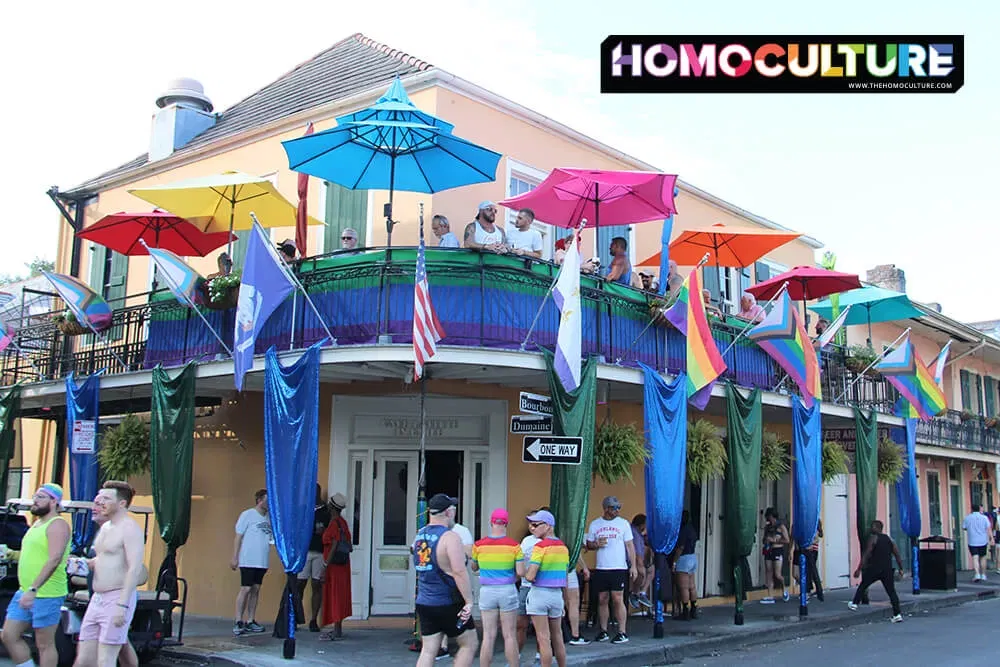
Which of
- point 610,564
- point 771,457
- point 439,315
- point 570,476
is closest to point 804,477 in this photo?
point 771,457

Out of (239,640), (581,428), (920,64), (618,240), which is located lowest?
(239,640)

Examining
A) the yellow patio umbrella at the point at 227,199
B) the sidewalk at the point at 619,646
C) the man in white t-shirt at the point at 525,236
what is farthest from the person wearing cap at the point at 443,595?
the yellow patio umbrella at the point at 227,199

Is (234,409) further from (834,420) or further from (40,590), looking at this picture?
(834,420)

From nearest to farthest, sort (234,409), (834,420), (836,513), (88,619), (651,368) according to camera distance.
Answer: (88,619) → (651,368) → (234,409) → (834,420) → (836,513)

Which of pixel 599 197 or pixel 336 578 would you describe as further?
pixel 599 197

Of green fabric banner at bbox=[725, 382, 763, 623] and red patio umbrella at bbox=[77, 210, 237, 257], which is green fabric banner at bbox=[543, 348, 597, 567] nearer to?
green fabric banner at bbox=[725, 382, 763, 623]

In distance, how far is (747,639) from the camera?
1277 centimetres

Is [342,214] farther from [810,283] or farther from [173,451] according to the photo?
[810,283]

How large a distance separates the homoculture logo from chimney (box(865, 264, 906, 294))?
2087 centimetres

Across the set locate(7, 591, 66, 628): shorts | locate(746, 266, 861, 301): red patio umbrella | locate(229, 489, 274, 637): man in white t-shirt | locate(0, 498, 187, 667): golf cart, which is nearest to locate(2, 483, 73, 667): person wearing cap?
locate(7, 591, 66, 628): shorts

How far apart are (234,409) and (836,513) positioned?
44.4 feet

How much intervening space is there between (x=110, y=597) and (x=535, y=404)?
5.17m

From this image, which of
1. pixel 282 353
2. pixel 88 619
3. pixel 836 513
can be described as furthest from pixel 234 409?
pixel 836 513

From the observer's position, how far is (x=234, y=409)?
14430mm
